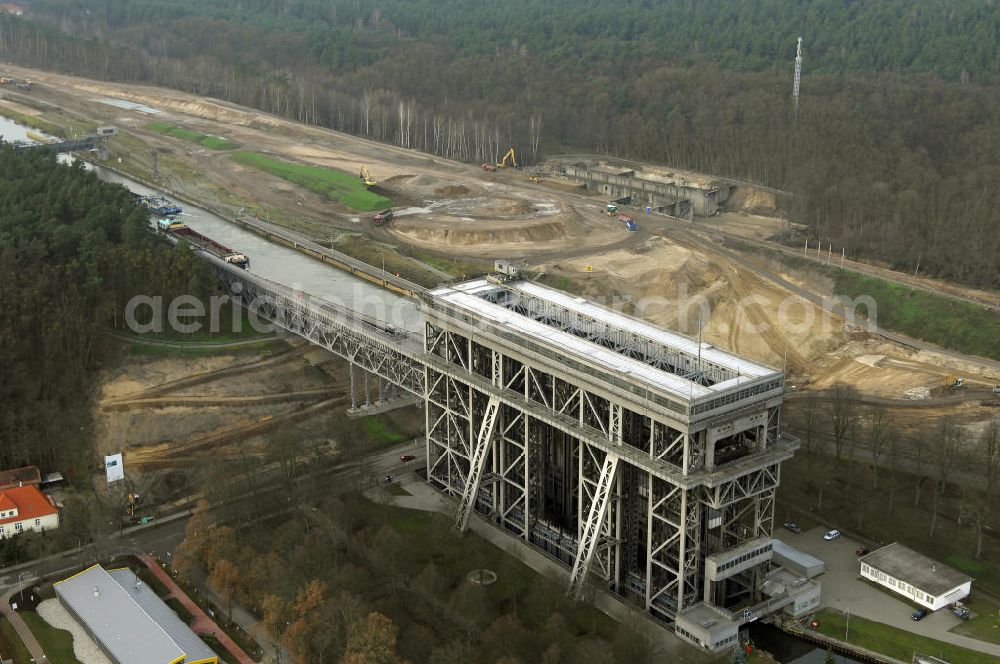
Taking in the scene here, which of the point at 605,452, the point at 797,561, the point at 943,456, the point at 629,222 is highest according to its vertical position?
the point at 629,222

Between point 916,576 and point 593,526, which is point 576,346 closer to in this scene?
point 593,526

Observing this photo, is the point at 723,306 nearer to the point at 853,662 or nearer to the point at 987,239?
the point at 987,239

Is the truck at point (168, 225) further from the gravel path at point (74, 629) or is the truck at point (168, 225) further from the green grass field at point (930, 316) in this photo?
the green grass field at point (930, 316)

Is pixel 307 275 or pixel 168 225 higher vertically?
pixel 168 225

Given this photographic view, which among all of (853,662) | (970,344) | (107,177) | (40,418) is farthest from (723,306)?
(107,177)

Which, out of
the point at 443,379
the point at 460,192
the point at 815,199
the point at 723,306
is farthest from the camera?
the point at 460,192

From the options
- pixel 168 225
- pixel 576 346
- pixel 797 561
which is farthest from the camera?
pixel 168 225

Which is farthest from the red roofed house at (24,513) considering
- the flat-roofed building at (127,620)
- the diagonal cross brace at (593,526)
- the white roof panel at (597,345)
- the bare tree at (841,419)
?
the bare tree at (841,419)

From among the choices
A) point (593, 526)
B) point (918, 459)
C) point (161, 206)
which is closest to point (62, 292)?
point (161, 206)
